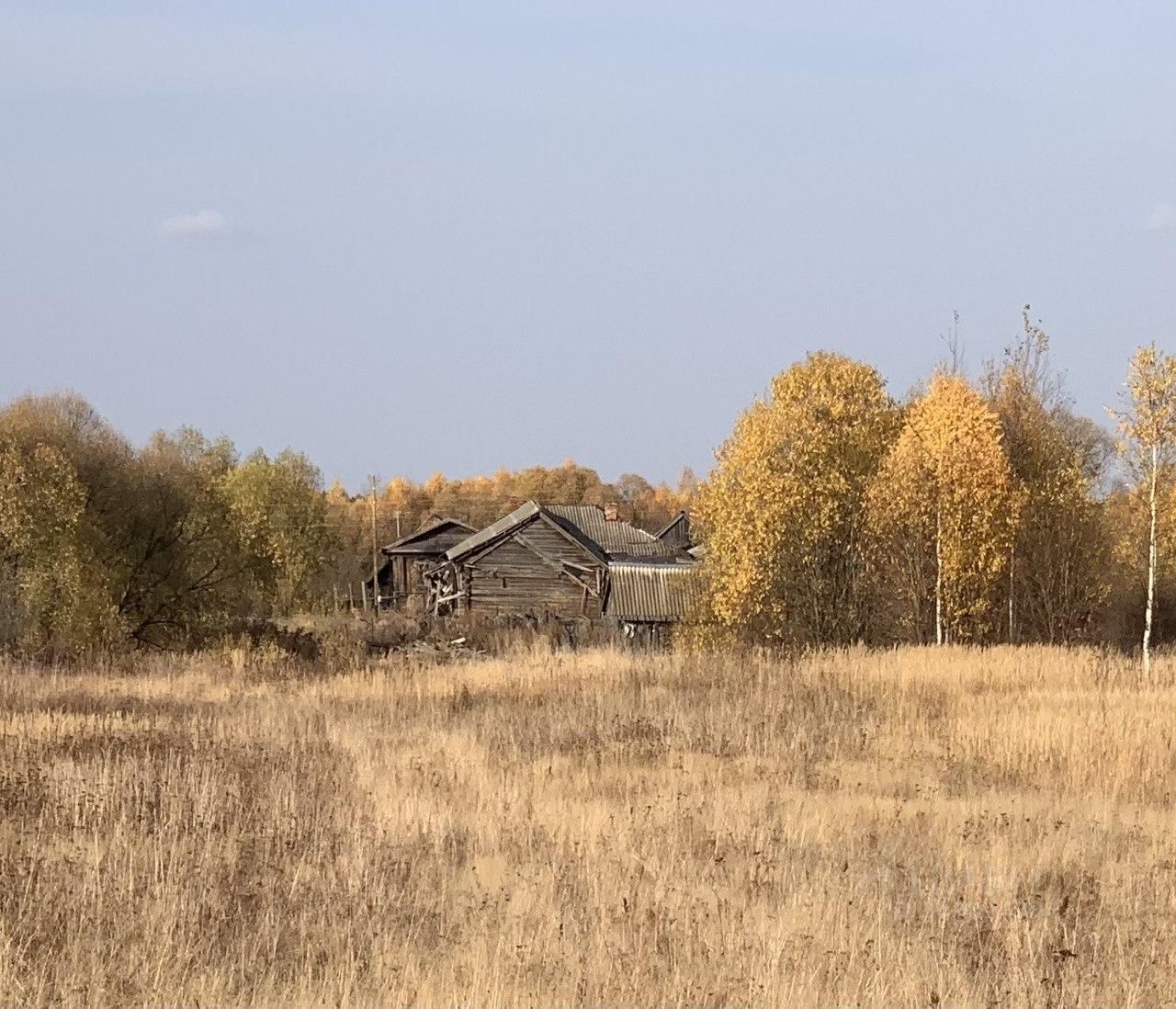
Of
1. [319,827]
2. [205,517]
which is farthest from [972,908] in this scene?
[205,517]

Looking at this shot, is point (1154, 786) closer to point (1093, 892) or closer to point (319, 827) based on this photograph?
point (1093, 892)

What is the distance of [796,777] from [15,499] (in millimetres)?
28247

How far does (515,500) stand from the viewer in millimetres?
144125

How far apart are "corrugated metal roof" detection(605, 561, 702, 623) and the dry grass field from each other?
124 feet

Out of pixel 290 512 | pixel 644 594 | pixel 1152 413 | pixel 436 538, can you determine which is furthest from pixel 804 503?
pixel 290 512

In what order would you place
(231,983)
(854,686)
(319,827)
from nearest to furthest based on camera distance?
(231,983) → (319,827) → (854,686)

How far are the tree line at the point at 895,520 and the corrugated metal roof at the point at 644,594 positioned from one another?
1613cm

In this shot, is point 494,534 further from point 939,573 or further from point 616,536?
point 939,573

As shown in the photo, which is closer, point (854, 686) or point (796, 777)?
point (796, 777)

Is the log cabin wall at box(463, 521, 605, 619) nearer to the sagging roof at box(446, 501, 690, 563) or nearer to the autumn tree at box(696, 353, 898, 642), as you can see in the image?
the sagging roof at box(446, 501, 690, 563)

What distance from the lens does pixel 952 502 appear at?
34156 mm

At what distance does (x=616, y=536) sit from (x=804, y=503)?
132ft

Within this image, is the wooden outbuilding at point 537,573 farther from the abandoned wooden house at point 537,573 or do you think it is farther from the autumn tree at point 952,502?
the autumn tree at point 952,502

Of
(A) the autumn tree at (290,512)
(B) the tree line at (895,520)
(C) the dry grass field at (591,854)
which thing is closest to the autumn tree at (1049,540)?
(B) the tree line at (895,520)
